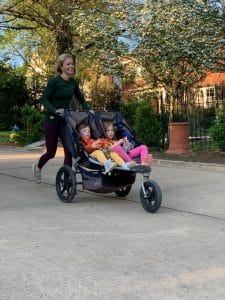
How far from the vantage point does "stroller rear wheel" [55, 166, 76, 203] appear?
697cm

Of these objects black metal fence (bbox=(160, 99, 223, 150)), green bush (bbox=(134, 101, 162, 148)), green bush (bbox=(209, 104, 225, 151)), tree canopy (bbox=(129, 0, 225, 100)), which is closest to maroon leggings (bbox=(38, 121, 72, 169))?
green bush (bbox=(209, 104, 225, 151))

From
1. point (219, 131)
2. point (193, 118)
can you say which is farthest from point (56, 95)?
point (193, 118)

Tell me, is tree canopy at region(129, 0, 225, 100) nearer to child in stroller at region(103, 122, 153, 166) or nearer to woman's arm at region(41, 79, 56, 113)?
woman's arm at region(41, 79, 56, 113)

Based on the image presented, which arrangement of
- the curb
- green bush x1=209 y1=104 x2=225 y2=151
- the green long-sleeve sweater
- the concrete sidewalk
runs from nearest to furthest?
the concrete sidewalk → the green long-sleeve sweater → the curb → green bush x1=209 y1=104 x2=225 y2=151

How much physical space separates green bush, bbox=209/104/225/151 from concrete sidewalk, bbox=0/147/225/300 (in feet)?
12.7

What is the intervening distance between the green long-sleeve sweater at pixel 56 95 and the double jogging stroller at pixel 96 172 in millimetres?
544

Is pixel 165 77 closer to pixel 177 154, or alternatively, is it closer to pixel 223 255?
pixel 177 154

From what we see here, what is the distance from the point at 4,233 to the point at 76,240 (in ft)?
2.74

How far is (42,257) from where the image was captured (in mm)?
4555

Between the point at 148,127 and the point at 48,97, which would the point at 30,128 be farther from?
the point at 48,97

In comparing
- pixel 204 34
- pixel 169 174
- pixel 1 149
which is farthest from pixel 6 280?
pixel 1 149

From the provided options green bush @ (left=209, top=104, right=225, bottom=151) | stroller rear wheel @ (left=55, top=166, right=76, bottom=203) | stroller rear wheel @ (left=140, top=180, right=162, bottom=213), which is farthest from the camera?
green bush @ (left=209, top=104, right=225, bottom=151)

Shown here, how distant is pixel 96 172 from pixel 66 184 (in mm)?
593

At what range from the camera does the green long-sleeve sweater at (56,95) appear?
7598mm
